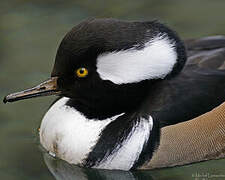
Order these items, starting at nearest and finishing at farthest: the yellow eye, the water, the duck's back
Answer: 1. the yellow eye
2. the duck's back
3. the water

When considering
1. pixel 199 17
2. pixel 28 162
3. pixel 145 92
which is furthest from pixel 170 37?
pixel 199 17

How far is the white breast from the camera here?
565cm

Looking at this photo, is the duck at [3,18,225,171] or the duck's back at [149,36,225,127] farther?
the duck's back at [149,36,225,127]

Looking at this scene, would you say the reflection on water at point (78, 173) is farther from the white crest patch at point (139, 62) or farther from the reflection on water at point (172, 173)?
the white crest patch at point (139, 62)

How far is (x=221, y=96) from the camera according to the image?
18.4 feet

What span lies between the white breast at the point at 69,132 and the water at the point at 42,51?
→ 0.59ft

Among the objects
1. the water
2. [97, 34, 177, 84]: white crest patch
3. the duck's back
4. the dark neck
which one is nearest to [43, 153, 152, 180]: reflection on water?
the water

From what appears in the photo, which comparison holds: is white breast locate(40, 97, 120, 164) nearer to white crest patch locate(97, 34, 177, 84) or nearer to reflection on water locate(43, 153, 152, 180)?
reflection on water locate(43, 153, 152, 180)

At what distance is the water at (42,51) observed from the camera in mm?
5871

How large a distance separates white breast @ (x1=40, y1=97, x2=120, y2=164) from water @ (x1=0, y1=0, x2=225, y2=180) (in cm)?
18

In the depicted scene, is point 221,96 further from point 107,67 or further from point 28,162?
point 28,162

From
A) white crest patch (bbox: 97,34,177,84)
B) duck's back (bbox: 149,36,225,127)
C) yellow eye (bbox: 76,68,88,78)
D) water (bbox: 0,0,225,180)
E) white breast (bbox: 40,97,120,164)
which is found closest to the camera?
white crest patch (bbox: 97,34,177,84)

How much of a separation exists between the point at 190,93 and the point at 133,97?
513 millimetres

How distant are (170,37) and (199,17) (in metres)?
2.97
